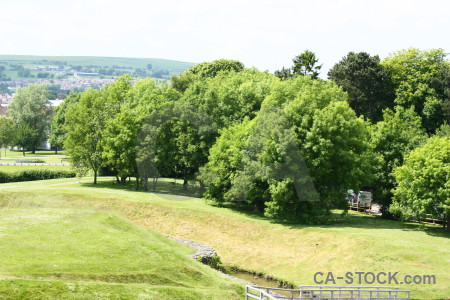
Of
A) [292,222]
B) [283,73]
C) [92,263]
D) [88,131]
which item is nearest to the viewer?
[92,263]

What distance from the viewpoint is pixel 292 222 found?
61656 millimetres

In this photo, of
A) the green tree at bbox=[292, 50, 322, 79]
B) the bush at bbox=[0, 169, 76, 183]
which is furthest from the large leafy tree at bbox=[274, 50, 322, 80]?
the bush at bbox=[0, 169, 76, 183]

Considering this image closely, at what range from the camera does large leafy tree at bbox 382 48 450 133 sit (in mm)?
89625

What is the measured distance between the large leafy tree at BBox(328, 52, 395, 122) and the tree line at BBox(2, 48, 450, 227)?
0.19 metres

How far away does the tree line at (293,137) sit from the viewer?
60.3 m

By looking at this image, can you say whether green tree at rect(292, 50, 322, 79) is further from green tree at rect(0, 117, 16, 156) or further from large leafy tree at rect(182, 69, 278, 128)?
green tree at rect(0, 117, 16, 156)

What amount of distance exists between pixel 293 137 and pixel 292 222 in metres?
9.40

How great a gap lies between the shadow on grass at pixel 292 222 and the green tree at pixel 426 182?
2.37 meters

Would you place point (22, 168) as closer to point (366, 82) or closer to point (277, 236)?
point (277, 236)

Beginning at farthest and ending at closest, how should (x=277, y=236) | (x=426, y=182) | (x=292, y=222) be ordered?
(x=292, y=222) < (x=277, y=236) < (x=426, y=182)

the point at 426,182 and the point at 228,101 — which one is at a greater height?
the point at 228,101

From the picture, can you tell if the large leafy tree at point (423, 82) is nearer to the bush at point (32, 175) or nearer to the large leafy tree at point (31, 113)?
the bush at point (32, 175)

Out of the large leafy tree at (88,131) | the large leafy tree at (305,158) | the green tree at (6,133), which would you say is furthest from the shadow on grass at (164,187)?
the green tree at (6,133)

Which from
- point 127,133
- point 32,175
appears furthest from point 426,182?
point 32,175
